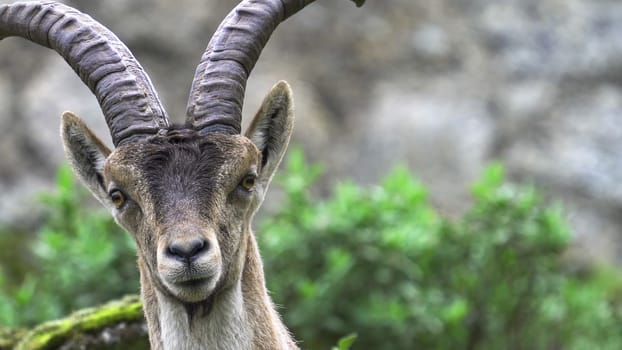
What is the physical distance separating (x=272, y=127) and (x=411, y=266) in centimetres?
496

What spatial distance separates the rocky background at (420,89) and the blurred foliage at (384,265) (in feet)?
13.4

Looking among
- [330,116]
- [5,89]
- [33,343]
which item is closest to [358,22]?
[330,116]

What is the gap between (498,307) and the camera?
12227 millimetres

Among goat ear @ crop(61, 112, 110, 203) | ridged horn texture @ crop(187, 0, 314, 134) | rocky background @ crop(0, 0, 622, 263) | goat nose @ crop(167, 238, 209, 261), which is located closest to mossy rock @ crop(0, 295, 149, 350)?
goat ear @ crop(61, 112, 110, 203)

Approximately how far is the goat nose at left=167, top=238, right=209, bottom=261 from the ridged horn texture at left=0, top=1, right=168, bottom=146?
943 mm

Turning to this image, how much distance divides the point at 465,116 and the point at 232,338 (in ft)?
36.7

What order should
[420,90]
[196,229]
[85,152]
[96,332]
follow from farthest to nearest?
[420,90]
[96,332]
[85,152]
[196,229]

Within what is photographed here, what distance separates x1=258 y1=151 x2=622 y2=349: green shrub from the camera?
1170 centimetres

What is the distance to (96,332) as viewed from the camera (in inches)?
347

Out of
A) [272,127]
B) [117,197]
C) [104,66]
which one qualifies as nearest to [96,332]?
[117,197]

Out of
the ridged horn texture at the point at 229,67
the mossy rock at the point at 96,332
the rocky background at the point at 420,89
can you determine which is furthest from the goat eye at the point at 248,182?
the rocky background at the point at 420,89

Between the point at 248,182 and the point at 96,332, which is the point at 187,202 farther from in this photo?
the point at 96,332

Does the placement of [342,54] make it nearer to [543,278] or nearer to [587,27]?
[587,27]

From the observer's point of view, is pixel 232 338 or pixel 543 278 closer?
pixel 232 338
